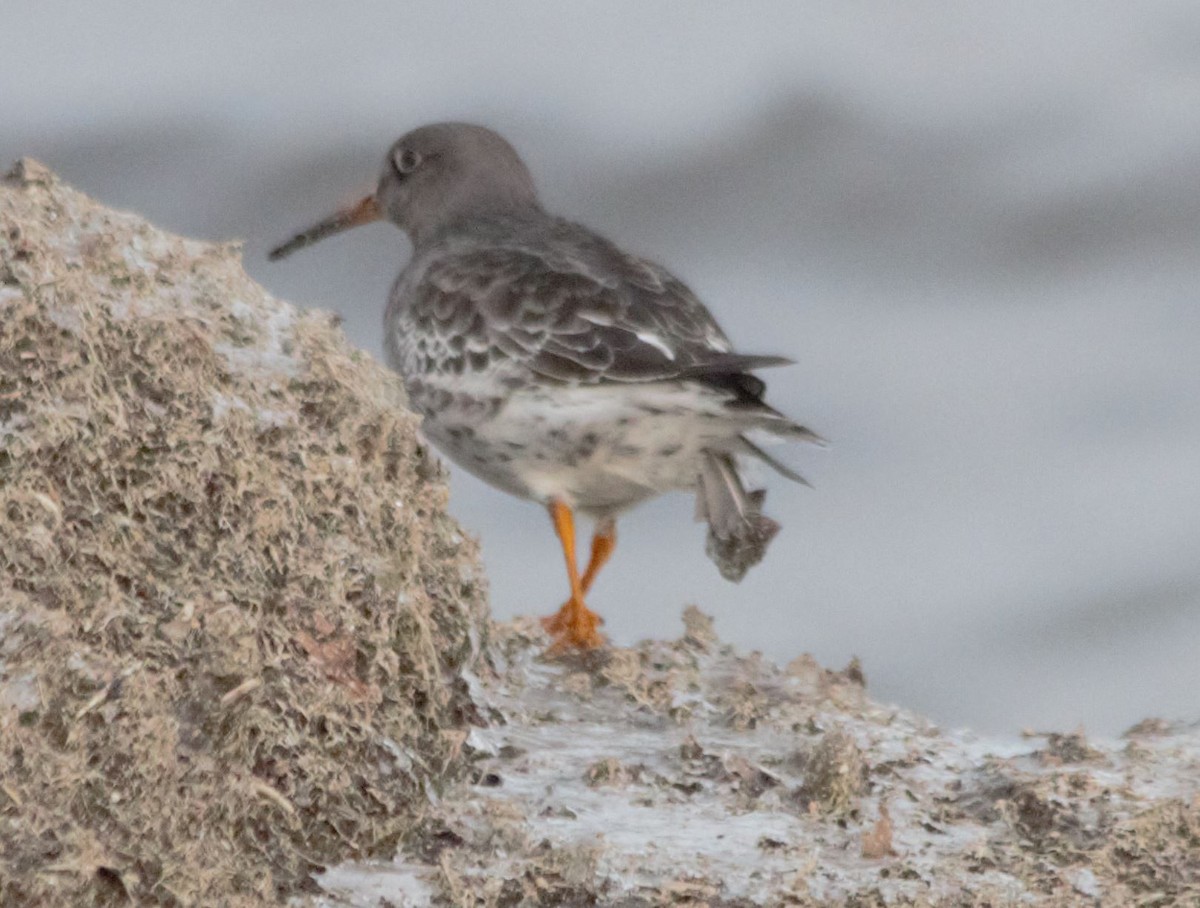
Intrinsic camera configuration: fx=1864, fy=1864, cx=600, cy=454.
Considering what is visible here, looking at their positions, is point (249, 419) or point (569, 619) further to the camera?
point (569, 619)

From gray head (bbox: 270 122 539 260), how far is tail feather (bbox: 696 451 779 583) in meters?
2.41

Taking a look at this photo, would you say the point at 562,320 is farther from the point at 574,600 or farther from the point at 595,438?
the point at 574,600

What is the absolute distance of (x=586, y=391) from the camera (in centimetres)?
661

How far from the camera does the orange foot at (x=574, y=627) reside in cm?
589

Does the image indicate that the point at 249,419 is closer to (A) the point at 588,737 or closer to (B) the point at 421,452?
(B) the point at 421,452

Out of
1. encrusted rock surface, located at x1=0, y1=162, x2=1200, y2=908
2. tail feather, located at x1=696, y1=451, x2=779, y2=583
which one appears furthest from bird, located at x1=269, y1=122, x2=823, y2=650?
encrusted rock surface, located at x1=0, y1=162, x2=1200, y2=908

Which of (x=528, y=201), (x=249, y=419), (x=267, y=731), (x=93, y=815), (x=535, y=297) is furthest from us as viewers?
(x=528, y=201)

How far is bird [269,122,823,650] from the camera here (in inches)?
257

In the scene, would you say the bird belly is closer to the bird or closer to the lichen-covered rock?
the bird

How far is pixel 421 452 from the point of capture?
468 centimetres

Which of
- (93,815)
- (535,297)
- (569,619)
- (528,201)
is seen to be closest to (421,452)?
(93,815)

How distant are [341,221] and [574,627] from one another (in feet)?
12.4

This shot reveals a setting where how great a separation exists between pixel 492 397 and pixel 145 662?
3.18 metres

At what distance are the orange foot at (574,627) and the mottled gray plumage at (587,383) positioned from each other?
1.71ft
